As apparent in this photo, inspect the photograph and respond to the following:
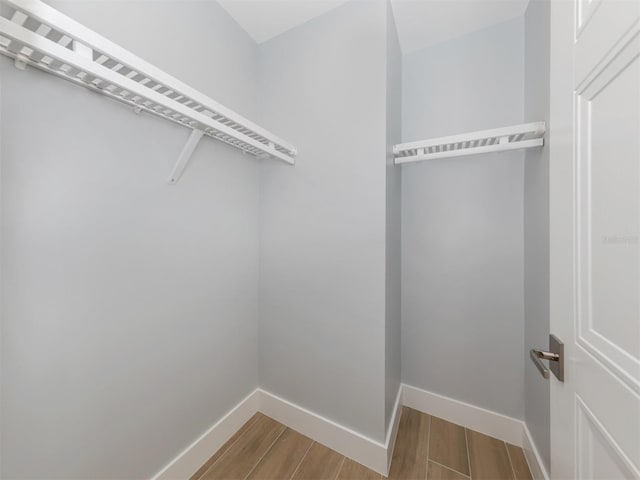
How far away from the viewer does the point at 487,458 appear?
4.20ft

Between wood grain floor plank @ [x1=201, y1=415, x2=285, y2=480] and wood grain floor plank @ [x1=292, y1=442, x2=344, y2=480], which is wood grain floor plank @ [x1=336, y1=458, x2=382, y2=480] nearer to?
wood grain floor plank @ [x1=292, y1=442, x2=344, y2=480]

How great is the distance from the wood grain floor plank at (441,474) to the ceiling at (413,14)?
2419 mm

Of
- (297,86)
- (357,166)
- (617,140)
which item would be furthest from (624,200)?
(297,86)

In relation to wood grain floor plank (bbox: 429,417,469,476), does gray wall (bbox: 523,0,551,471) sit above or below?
above

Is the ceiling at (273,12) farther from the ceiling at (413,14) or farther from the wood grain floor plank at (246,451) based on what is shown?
the wood grain floor plank at (246,451)

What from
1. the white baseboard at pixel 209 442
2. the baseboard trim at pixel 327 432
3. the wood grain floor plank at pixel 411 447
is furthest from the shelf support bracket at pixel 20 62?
the wood grain floor plank at pixel 411 447

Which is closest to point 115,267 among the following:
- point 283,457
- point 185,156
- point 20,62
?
point 185,156

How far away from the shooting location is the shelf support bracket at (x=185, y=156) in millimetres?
1044

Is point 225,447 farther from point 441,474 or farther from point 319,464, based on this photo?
point 441,474

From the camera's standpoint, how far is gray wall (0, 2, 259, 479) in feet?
2.37

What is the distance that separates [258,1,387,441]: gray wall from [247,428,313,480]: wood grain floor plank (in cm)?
18

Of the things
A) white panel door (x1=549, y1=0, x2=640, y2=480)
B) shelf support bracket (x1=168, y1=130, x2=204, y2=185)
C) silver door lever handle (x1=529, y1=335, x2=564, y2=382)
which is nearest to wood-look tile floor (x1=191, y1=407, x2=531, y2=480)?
white panel door (x1=549, y1=0, x2=640, y2=480)

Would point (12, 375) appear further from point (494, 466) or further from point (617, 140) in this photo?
point (494, 466)

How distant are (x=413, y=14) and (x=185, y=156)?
147 cm
